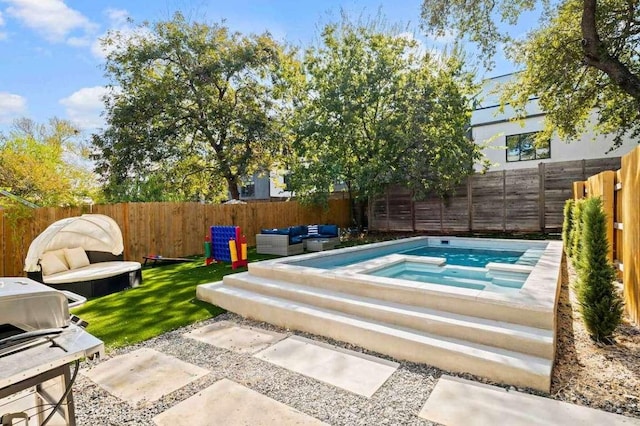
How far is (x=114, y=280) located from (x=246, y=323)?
10.9ft

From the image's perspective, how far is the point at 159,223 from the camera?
10.2m

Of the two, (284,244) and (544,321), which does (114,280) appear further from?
(544,321)

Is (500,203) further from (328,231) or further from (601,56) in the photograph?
(328,231)

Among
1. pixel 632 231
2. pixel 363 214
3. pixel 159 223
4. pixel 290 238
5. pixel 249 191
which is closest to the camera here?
pixel 632 231

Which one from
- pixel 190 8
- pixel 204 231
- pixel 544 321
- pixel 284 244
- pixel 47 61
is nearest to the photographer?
pixel 544 321

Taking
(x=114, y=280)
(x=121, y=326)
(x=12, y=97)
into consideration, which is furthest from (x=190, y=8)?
(x=121, y=326)

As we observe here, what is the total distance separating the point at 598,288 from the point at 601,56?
7.69 metres

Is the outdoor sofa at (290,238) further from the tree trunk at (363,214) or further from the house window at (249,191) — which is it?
the house window at (249,191)

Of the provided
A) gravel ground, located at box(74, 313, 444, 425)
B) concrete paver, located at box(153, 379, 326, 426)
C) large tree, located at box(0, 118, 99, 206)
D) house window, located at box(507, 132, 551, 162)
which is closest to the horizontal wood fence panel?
house window, located at box(507, 132, 551, 162)

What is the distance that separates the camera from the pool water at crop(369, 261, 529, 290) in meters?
6.16

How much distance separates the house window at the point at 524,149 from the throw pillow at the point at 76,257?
17.4 metres

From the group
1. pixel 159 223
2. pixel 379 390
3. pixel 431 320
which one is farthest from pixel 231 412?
pixel 159 223

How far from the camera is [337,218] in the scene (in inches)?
656

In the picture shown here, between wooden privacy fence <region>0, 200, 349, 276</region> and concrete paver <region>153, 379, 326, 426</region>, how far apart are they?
7422 millimetres
